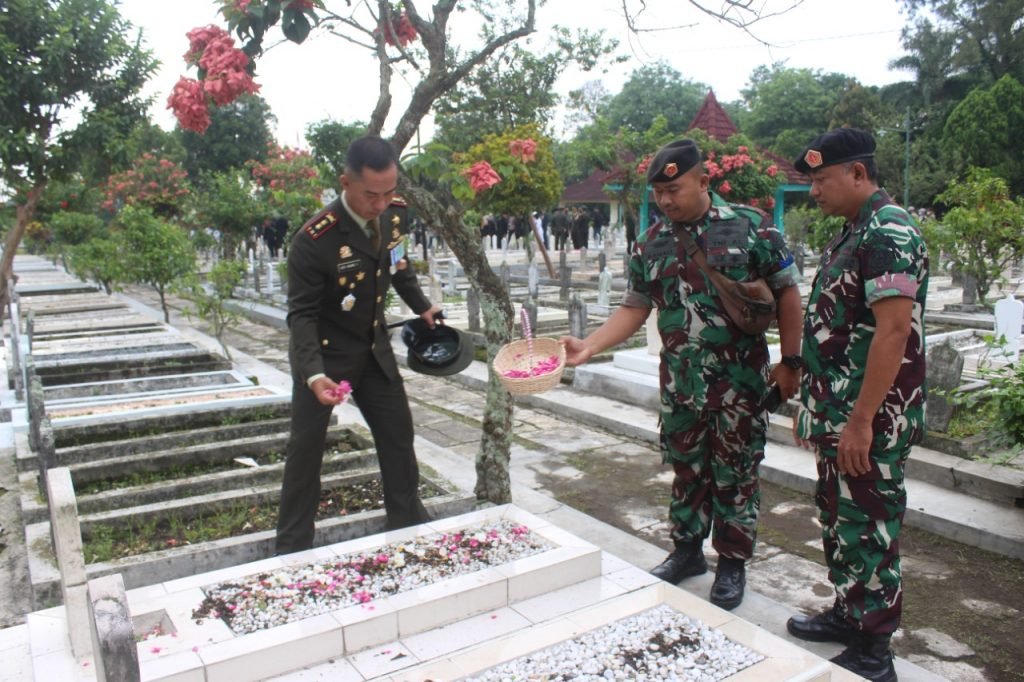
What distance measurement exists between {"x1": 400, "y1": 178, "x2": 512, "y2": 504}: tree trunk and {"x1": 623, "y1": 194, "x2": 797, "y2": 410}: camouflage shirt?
119cm

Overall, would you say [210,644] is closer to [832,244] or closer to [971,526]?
[832,244]

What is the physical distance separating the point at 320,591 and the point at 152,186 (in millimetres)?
21952

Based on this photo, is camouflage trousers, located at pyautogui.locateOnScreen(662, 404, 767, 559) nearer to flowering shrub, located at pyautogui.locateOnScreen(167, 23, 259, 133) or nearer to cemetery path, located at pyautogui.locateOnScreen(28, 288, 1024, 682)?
cemetery path, located at pyautogui.locateOnScreen(28, 288, 1024, 682)

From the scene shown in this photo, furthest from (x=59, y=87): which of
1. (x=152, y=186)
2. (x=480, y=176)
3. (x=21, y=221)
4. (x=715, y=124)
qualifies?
(x=152, y=186)

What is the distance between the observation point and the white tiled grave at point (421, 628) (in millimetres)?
2932

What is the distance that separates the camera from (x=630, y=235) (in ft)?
68.7

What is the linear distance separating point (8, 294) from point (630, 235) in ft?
46.2

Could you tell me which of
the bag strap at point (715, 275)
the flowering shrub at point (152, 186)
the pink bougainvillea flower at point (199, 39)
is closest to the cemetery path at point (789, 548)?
the bag strap at point (715, 275)

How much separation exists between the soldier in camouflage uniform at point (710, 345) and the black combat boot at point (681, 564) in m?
0.15

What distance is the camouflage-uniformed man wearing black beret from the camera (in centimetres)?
359

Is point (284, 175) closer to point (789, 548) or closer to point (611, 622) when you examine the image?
point (789, 548)

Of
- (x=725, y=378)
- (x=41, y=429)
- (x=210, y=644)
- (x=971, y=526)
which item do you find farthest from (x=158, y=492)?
(x=971, y=526)

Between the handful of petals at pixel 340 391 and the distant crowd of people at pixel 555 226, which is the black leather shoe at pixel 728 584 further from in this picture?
the distant crowd of people at pixel 555 226

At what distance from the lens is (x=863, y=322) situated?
3.01 m
